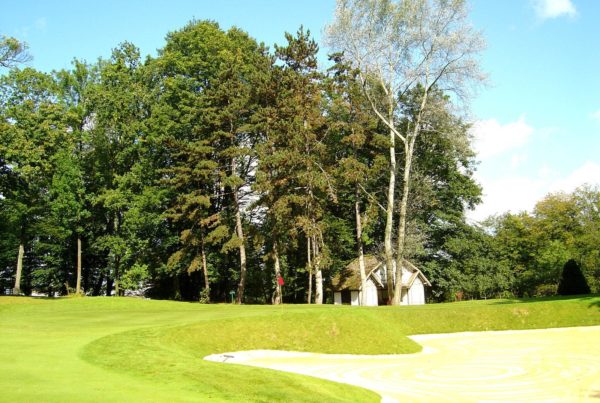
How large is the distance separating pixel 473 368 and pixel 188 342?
33.5 feet

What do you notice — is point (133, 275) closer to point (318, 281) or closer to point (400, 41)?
Result: point (318, 281)

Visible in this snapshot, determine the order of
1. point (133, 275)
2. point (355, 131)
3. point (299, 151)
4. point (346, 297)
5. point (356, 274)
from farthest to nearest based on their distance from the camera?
point (346, 297) < point (356, 274) < point (133, 275) < point (355, 131) < point (299, 151)

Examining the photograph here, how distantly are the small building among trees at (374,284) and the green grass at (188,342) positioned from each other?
64.2 ft

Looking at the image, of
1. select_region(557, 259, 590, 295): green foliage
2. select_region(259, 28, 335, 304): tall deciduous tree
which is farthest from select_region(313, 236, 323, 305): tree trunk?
select_region(557, 259, 590, 295): green foliage

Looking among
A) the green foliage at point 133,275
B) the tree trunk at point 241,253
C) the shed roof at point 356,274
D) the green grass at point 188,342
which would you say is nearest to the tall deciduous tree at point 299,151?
the tree trunk at point 241,253

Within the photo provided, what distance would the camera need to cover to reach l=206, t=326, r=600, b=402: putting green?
45.1 ft

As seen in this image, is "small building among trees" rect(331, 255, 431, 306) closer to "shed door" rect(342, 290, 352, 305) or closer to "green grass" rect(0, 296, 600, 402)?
"shed door" rect(342, 290, 352, 305)

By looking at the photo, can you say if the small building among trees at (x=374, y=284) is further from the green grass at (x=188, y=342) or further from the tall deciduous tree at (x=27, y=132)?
the tall deciduous tree at (x=27, y=132)

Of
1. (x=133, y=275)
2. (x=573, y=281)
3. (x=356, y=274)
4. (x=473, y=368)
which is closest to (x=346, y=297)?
(x=356, y=274)

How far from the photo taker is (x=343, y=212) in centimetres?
5303

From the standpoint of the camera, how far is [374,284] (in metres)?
50.8

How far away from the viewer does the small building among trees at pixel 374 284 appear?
162ft

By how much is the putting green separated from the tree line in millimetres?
15953

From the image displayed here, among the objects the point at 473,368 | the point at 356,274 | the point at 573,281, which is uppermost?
the point at 356,274
